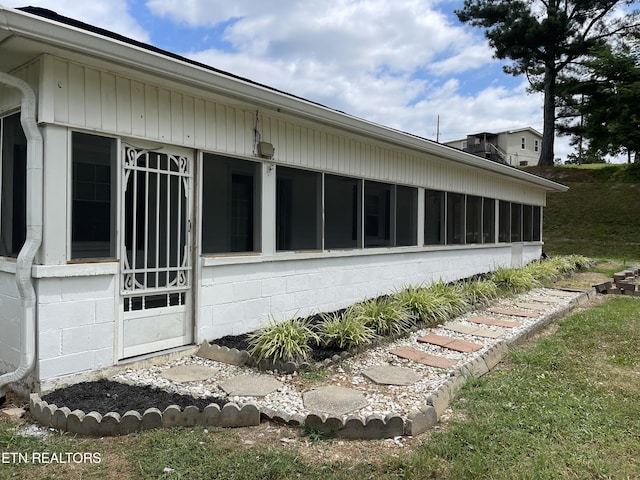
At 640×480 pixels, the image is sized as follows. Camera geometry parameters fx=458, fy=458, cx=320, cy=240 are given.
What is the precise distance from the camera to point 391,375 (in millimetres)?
3941

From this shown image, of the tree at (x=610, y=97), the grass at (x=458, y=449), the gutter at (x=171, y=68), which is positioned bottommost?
the grass at (x=458, y=449)

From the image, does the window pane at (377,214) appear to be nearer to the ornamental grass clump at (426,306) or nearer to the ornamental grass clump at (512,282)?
the ornamental grass clump at (426,306)

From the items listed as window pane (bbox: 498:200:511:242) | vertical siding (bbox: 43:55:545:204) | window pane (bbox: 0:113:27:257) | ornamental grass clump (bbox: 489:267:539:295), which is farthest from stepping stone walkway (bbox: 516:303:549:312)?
window pane (bbox: 0:113:27:257)

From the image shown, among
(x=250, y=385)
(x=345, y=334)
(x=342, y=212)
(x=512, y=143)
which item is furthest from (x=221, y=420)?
(x=512, y=143)

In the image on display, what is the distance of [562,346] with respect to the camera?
16.1ft

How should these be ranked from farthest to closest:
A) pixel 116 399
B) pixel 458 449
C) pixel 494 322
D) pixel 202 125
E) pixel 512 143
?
pixel 512 143 < pixel 494 322 < pixel 202 125 < pixel 116 399 < pixel 458 449

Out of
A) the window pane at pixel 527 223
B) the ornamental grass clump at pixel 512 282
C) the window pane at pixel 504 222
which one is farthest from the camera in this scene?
the window pane at pixel 527 223

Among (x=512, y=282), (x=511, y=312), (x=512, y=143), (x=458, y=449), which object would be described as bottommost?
Answer: (x=458, y=449)

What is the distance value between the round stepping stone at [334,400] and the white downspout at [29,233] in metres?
2.01

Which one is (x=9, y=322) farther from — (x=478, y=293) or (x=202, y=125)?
(x=478, y=293)

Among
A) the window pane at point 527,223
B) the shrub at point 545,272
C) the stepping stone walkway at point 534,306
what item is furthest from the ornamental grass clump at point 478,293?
the window pane at point 527,223

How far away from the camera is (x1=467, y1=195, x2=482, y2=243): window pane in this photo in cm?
948

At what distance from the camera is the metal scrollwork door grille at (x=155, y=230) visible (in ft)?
12.8

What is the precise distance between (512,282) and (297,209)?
4836 millimetres
